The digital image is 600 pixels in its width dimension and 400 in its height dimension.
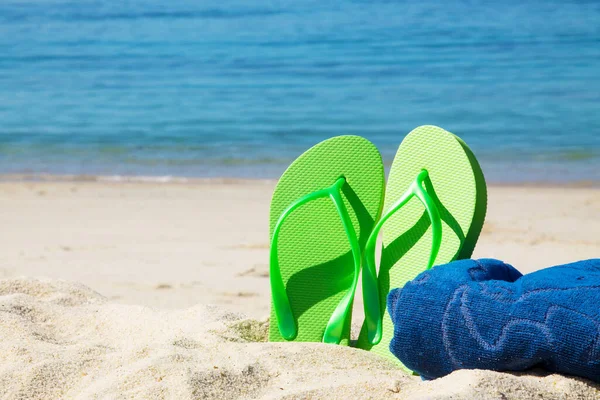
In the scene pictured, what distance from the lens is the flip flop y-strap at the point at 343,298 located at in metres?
2.29

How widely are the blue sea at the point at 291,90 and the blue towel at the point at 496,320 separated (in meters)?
4.02

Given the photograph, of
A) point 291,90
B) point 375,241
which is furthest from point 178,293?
point 291,90

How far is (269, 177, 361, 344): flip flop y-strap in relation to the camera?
2.29 metres

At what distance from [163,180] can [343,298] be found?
3.85 metres

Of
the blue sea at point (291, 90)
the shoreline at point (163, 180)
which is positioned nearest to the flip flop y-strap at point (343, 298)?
the shoreline at point (163, 180)

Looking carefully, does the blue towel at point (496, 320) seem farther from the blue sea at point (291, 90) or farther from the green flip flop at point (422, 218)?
the blue sea at point (291, 90)

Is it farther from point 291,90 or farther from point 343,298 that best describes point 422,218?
point 291,90

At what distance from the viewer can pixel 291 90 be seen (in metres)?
9.62

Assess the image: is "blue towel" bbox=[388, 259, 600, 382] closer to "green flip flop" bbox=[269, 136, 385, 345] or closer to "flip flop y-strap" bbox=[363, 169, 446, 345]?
"flip flop y-strap" bbox=[363, 169, 446, 345]

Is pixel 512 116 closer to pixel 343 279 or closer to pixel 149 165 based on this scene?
pixel 149 165

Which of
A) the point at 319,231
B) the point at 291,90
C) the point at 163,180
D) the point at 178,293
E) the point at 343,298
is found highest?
the point at 319,231

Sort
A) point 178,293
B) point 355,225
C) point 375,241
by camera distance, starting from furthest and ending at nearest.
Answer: point 178,293 → point 355,225 → point 375,241

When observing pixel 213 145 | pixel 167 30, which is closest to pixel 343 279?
pixel 213 145

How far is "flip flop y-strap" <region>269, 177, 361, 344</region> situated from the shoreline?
11.3ft
